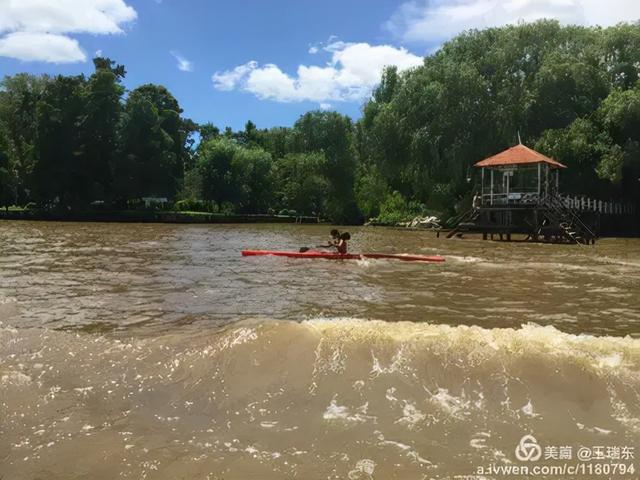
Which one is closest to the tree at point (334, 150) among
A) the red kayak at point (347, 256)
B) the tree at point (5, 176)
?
the tree at point (5, 176)

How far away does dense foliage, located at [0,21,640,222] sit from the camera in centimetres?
3522

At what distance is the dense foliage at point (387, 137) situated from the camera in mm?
35219

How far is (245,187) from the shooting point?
60625 mm

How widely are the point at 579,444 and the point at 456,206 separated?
38357mm

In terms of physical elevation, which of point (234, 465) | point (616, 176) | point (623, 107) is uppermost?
point (623, 107)

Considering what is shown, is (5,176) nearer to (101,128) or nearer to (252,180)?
(101,128)

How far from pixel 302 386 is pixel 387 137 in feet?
121

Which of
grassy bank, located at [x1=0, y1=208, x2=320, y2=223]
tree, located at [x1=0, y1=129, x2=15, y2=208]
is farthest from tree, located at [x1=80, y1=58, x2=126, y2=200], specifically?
tree, located at [x1=0, y1=129, x2=15, y2=208]

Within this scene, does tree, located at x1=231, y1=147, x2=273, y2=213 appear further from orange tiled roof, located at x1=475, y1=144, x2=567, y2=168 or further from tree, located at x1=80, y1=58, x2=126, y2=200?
orange tiled roof, located at x1=475, y1=144, x2=567, y2=168

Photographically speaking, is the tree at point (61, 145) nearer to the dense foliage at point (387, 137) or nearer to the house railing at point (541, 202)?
the dense foliage at point (387, 137)

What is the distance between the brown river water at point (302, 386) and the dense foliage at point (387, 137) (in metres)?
28.8

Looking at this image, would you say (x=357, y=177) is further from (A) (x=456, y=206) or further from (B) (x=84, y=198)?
(B) (x=84, y=198)

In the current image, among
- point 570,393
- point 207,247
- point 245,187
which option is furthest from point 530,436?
point 245,187

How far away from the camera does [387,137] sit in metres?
40.4
